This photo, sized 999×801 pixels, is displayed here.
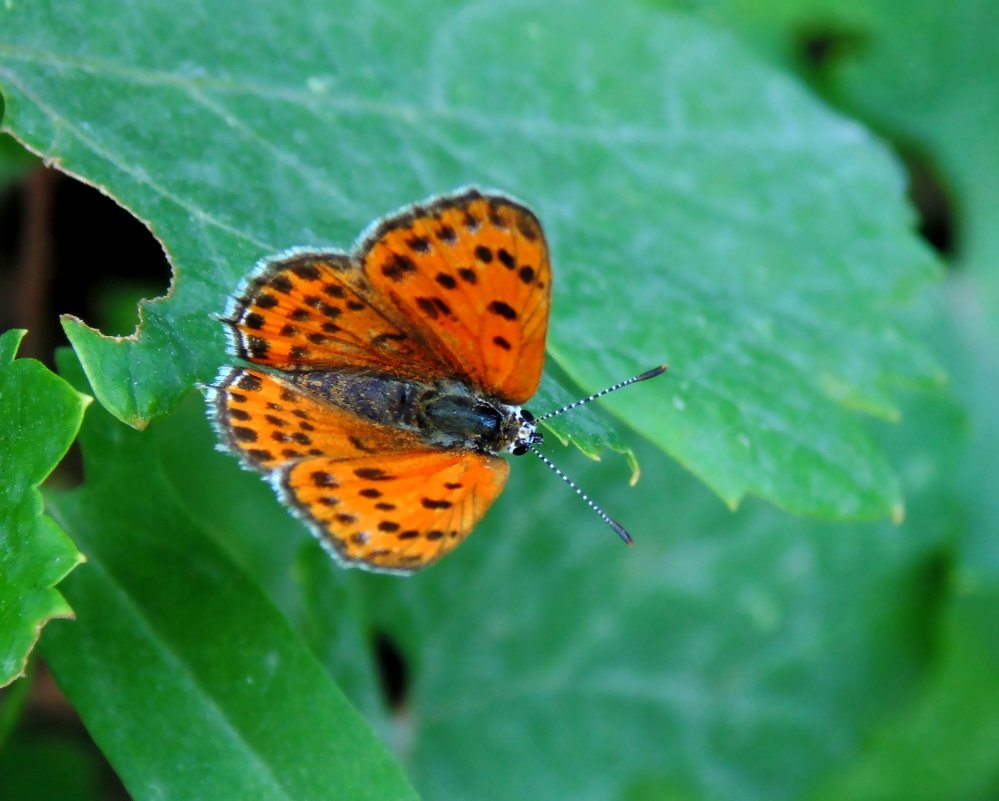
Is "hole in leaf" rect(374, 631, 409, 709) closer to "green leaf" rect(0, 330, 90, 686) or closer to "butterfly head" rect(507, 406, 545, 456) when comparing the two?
"butterfly head" rect(507, 406, 545, 456)

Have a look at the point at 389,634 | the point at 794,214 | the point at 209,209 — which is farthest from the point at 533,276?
the point at 389,634

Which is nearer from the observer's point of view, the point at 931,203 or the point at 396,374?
the point at 396,374

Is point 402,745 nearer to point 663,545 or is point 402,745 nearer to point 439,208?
point 663,545

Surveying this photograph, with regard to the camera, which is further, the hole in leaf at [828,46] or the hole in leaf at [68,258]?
the hole in leaf at [828,46]

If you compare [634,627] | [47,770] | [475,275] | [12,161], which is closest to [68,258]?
[12,161]

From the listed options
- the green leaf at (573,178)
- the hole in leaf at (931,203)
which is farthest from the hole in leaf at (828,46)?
the green leaf at (573,178)

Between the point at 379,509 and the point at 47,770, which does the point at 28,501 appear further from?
the point at 47,770

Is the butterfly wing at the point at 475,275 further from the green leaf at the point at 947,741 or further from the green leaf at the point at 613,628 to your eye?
the green leaf at the point at 947,741

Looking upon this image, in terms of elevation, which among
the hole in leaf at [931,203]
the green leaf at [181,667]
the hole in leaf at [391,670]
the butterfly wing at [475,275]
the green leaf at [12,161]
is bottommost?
the hole in leaf at [391,670]
